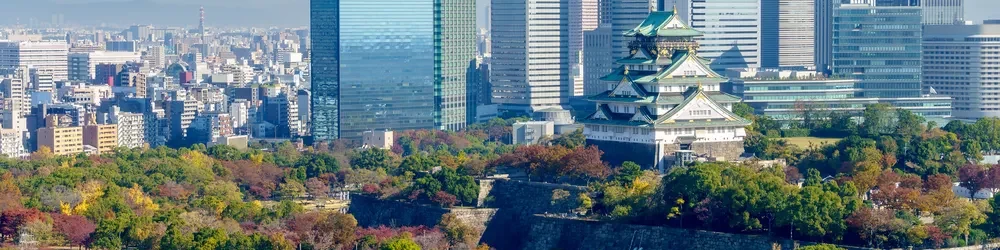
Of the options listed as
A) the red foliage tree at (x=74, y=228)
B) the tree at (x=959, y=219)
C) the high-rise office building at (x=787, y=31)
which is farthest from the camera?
the high-rise office building at (x=787, y=31)

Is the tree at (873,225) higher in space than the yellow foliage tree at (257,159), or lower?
lower

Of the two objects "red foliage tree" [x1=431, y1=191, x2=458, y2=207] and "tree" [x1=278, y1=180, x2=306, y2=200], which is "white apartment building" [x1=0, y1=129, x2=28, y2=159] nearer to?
"tree" [x1=278, y1=180, x2=306, y2=200]

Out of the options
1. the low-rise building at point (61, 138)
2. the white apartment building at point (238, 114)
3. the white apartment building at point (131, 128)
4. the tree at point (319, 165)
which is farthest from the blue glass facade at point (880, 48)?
the white apartment building at point (238, 114)

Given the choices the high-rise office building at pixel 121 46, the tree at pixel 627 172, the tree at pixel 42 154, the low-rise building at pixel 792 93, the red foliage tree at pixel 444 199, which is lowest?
the red foliage tree at pixel 444 199

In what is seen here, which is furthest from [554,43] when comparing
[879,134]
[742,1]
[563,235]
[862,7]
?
[563,235]

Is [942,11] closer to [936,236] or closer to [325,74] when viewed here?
[325,74]

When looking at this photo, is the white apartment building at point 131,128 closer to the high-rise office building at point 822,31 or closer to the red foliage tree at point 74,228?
the high-rise office building at point 822,31
